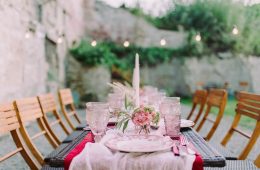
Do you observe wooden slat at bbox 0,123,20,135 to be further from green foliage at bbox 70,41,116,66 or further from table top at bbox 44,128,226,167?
green foliage at bbox 70,41,116,66

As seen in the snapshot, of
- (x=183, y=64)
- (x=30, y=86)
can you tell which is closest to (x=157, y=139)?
(x=30, y=86)

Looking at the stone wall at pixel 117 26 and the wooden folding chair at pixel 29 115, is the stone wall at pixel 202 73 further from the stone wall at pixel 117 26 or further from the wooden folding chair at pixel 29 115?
the wooden folding chair at pixel 29 115

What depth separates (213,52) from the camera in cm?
955

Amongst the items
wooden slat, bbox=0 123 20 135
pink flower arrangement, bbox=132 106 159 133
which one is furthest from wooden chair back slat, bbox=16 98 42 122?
pink flower arrangement, bbox=132 106 159 133

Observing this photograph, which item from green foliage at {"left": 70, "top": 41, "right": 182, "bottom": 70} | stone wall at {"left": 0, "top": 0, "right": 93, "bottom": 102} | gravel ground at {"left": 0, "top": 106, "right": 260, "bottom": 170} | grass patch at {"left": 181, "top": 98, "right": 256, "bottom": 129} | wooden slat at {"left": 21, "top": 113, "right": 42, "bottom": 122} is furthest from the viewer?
green foliage at {"left": 70, "top": 41, "right": 182, "bottom": 70}

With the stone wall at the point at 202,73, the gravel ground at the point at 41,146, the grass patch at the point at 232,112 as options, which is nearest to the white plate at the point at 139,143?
the gravel ground at the point at 41,146

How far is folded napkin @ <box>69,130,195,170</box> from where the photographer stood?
4.14ft

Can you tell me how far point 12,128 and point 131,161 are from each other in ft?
2.76

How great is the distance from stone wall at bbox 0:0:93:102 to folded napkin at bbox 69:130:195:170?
3522 mm

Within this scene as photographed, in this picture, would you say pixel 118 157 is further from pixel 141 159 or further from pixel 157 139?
pixel 157 139

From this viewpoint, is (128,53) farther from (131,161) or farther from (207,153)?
(131,161)

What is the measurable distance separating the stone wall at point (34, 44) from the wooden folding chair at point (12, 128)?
2.78 metres

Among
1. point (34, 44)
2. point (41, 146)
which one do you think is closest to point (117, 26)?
point (34, 44)

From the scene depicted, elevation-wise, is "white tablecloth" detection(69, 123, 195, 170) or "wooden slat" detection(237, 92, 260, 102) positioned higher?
"wooden slat" detection(237, 92, 260, 102)
